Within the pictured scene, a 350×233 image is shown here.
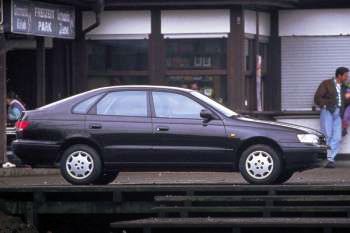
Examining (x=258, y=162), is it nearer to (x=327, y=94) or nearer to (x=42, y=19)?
(x=327, y=94)

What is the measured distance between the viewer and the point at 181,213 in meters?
11.7

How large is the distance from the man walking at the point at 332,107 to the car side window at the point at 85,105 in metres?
6.68

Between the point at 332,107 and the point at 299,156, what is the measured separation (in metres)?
6.25

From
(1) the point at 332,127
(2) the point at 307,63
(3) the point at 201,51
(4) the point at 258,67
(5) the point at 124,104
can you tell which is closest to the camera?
(5) the point at 124,104

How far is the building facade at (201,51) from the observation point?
2019cm

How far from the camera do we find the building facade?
20.2m

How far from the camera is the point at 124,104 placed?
14109 mm

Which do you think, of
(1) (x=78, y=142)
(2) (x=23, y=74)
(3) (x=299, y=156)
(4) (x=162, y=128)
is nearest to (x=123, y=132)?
(4) (x=162, y=128)

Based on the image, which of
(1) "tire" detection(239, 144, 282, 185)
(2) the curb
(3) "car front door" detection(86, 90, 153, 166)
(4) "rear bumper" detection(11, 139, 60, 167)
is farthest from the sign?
(1) "tire" detection(239, 144, 282, 185)

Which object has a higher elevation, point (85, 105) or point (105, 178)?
point (85, 105)

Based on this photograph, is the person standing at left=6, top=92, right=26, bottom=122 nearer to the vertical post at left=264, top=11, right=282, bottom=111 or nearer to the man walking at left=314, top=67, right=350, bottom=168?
the vertical post at left=264, top=11, right=282, bottom=111

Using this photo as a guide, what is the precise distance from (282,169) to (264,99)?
8074mm

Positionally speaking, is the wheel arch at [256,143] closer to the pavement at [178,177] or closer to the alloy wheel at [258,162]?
the alloy wheel at [258,162]

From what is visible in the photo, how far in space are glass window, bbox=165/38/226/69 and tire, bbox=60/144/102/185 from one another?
266 inches
